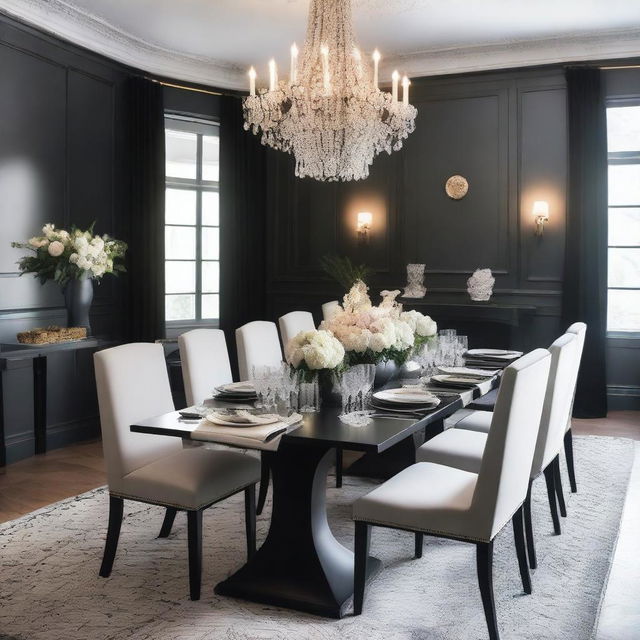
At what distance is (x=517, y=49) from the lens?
6.35 meters

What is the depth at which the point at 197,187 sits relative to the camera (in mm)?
6984

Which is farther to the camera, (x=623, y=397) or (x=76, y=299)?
(x=623, y=397)

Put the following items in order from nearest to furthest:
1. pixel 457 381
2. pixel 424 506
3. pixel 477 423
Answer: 1. pixel 424 506
2. pixel 457 381
3. pixel 477 423

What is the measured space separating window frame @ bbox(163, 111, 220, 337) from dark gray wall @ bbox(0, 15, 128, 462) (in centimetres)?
67

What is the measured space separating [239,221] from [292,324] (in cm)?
245

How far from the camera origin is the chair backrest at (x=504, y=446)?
7.95 ft

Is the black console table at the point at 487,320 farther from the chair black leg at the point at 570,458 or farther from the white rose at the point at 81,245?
the white rose at the point at 81,245

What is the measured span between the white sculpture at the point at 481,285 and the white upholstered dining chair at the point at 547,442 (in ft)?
8.99

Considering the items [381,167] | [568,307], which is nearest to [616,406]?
[568,307]

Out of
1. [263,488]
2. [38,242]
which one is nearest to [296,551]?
[263,488]

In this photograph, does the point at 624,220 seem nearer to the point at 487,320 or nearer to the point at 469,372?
the point at 487,320

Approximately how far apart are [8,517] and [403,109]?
3.13 metres

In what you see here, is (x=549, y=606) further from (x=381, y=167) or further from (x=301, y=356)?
(x=381, y=167)

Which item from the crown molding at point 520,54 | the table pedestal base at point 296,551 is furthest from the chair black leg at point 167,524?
the crown molding at point 520,54
